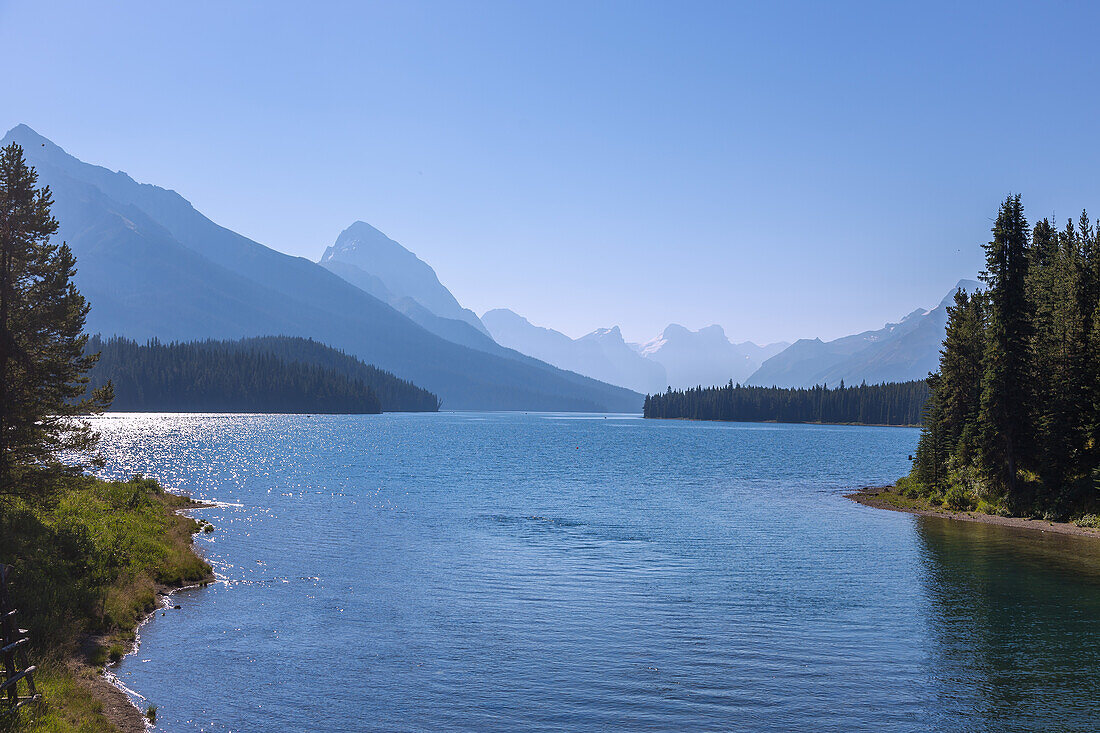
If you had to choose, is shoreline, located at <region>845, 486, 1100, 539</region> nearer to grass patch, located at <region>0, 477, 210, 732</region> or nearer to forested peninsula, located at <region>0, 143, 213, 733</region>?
forested peninsula, located at <region>0, 143, 213, 733</region>

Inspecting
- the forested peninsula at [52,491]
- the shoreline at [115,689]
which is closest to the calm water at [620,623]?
the shoreline at [115,689]

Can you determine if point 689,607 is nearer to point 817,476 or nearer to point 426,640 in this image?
point 426,640

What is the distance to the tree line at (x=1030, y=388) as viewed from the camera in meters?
62.8

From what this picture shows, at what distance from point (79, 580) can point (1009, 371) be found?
74.1m

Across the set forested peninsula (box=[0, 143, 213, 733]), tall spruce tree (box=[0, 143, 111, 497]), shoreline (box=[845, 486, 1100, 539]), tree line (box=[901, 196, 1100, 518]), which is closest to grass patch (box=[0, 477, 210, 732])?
forested peninsula (box=[0, 143, 213, 733])

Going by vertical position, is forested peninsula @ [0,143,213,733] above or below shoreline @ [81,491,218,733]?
above

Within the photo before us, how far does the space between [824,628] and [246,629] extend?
25681mm

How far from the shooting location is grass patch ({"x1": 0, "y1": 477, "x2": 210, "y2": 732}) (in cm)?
2177

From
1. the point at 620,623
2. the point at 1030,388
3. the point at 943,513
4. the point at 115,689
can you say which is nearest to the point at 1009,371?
the point at 1030,388

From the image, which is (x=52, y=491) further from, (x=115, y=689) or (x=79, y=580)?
(x=115, y=689)

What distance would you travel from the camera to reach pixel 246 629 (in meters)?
31.3

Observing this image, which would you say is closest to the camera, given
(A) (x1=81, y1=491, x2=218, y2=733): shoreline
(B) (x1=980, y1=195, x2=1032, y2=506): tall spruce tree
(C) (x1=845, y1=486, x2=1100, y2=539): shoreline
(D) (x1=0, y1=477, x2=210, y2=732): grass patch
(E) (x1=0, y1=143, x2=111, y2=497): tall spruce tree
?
(A) (x1=81, y1=491, x2=218, y2=733): shoreline

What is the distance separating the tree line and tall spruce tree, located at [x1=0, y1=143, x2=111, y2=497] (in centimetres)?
7247

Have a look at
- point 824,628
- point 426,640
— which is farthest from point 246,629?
point 824,628
